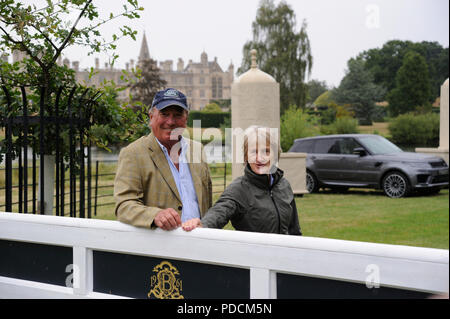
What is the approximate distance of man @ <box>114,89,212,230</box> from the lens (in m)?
2.64

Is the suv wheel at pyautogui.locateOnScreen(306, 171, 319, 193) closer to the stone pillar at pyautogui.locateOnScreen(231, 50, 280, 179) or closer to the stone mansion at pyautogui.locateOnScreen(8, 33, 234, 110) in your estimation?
the stone pillar at pyautogui.locateOnScreen(231, 50, 280, 179)

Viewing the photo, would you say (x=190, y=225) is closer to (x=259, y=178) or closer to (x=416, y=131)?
(x=259, y=178)

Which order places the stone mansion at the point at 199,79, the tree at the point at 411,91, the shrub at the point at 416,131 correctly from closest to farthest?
the shrub at the point at 416,131
the tree at the point at 411,91
the stone mansion at the point at 199,79

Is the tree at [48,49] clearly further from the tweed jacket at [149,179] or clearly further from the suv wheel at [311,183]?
the suv wheel at [311,183]

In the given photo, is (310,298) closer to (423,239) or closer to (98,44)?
(98,44)

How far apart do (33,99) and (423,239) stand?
17.2 ft

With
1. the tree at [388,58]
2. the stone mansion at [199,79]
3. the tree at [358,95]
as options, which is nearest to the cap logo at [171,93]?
the tree at [358,95]

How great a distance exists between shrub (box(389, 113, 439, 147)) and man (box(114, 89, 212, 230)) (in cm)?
2718

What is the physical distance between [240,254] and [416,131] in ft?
92.2

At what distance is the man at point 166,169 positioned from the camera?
2.64m

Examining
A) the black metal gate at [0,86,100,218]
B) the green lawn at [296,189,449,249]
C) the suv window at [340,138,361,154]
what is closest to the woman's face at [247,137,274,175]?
the black metal gate at [0,86,100,218]

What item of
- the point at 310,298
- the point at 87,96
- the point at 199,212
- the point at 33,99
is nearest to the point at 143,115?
the point at 87,96

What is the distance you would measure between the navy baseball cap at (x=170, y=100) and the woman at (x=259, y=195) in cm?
36

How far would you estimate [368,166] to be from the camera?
12367 mm
